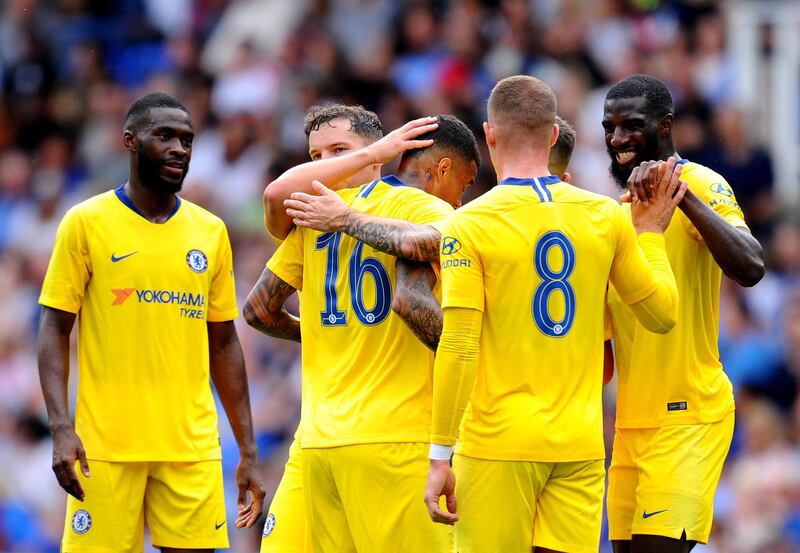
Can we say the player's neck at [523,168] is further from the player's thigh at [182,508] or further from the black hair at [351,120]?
the player's thigh at [182,508]

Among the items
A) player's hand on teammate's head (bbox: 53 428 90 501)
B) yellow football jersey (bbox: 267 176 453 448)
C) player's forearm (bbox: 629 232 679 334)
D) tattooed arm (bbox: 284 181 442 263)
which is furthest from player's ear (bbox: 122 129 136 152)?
player's forearm (bbox: 629 232 679 334)

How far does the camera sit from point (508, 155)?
6.38 metres

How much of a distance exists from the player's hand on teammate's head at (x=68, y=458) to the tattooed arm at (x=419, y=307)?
6.30ft

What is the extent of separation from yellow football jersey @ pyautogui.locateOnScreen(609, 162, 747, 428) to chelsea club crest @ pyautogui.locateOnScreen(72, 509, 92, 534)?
2819 mm

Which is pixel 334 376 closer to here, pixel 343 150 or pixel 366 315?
pixel 366 315

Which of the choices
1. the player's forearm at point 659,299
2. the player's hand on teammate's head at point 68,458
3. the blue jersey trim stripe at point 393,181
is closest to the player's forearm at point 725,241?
the player's forearm at point 659,299

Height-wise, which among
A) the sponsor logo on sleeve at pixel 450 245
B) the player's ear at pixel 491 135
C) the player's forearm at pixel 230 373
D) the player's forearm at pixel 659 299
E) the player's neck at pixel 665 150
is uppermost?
the player's neck at pixel 665 150

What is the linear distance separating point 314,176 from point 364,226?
0.55 meters

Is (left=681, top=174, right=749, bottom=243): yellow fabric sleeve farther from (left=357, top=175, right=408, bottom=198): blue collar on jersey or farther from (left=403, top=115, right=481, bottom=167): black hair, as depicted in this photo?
(left=357, top=175, right=408, bottom=198): blue collar on jersey

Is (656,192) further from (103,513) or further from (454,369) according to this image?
(103,513)

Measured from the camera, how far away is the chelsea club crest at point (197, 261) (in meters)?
7.81

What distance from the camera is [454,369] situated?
611cm

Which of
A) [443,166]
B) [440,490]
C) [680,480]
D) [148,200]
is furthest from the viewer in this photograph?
[148,200]

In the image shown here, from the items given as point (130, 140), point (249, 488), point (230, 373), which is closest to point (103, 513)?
point (249, 488)
